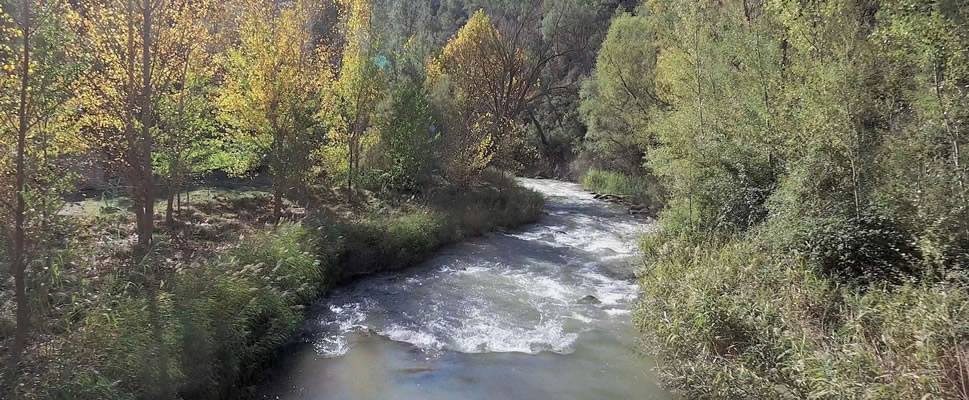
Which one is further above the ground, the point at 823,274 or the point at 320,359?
the point at 823,274

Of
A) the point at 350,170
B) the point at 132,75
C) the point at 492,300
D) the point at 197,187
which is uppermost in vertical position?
the point at 132,75

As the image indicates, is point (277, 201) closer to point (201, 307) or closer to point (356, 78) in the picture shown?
point (356, 78)

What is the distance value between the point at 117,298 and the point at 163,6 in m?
6.25

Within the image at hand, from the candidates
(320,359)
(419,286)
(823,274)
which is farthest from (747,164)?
(320,359)

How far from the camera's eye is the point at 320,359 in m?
8.79

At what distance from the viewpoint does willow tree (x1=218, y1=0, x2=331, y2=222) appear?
13.8 meters

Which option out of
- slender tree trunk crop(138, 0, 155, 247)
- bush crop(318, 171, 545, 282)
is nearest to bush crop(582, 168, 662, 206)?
bush crop(318, 171, 545, 282)

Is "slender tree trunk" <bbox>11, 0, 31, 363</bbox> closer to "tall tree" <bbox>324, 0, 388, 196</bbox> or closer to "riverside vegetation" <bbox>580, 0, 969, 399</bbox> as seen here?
"riverside vegetation" <bbox>580, 0, 969, 399</bbox>

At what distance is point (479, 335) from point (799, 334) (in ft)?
16.9

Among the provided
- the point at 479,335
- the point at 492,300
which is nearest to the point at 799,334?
the point at 479,335

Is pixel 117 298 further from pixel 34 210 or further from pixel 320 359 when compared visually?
pixel 320 359

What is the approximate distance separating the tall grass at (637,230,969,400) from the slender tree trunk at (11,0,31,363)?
8022 millimetres

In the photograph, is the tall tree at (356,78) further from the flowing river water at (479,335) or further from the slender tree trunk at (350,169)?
the flowing river water at (479,335)

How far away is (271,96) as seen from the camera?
13.9m
